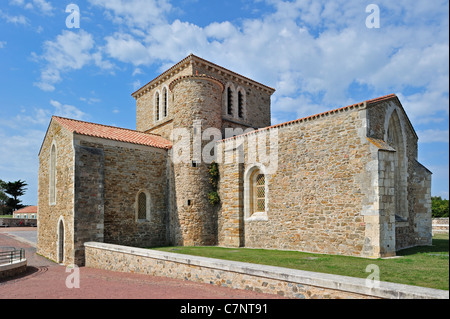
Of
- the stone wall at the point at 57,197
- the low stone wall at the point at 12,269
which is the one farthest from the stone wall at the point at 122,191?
the low stone wall at the point at 12,269

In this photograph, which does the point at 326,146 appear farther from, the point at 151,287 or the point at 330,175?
the point at 151,287

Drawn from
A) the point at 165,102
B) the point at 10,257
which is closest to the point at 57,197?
the point at 10,257

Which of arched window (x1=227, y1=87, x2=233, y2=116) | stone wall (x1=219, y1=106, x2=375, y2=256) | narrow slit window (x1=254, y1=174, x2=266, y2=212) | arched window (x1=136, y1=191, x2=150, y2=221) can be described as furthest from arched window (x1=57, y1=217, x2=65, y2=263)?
arched window (x1=227, y1=87, x2=233, y2=116)

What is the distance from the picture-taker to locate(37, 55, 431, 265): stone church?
11102 mm

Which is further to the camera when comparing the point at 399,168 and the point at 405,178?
the point at 399,168

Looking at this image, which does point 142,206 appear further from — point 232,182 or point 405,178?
point 405,178

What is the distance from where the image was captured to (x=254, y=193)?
15148 mm

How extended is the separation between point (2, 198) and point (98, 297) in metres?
65.9

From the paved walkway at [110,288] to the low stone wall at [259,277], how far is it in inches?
8.7

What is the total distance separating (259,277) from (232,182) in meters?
8.64

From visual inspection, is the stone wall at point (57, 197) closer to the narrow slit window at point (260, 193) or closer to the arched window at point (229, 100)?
the narrow slit window at point (260, 193)

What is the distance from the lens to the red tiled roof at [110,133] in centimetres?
1513

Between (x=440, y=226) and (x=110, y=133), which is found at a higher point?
(x=110, y=133)
